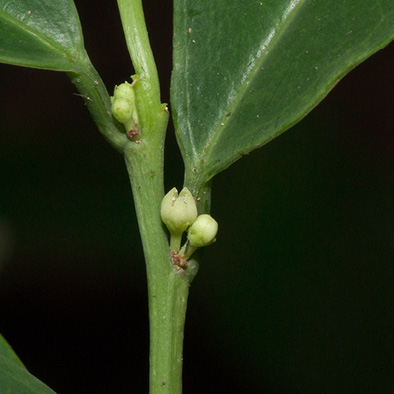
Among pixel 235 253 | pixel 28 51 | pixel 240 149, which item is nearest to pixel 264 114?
pixel 240 149

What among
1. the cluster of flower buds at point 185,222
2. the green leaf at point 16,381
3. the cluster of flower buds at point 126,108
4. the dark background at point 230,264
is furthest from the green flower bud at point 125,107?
the dark background at point 230,264

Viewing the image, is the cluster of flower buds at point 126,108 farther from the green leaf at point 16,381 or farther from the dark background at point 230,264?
the dark background at point 230,264

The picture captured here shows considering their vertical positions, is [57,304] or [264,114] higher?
[57,304]

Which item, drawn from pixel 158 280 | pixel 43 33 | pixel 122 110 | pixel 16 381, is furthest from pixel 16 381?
pixel 43 33

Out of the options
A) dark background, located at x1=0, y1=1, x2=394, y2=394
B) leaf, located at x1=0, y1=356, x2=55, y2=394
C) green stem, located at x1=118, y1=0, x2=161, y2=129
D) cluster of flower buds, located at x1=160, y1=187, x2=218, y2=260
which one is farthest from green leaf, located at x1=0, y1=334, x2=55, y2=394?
dark background, located at x1=0, y1=1, x2=394, y2=394

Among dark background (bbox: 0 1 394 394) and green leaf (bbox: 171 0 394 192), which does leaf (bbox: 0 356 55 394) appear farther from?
dark background (bbox: 0 1 394 394)

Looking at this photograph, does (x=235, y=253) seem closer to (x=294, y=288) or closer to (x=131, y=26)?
(x=294, y=288)

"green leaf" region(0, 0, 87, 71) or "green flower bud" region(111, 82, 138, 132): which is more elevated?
"green leaf" region(0, 0, 87, 71)
